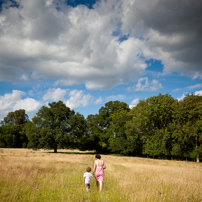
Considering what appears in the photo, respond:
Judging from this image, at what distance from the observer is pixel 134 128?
38.9 m

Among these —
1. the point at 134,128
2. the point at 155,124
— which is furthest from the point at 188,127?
the point at 134,128

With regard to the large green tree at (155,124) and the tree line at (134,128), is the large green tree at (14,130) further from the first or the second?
the large green tree at (155,124)

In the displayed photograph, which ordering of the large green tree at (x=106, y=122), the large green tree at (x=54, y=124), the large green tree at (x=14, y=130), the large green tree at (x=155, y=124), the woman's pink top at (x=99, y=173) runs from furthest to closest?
the large green tree at (x=14, y=130), the large green tree at (x=106, y=122), the large green tree at (x=54, y=124), the large green tree at (x=155, y=124), the woman's pink top at (x=99, y=173)

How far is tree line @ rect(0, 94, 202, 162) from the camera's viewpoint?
1243 inches

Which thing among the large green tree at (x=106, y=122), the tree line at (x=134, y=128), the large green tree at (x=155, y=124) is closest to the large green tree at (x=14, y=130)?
the tree line at (x=134, y=128)

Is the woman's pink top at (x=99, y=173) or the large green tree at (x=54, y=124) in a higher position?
the large green tree at (x=54, y=124)

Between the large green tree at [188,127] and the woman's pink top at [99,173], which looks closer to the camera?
the woman's pink top at [99,173]

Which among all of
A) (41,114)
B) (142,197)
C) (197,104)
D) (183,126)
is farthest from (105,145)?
(142,197)

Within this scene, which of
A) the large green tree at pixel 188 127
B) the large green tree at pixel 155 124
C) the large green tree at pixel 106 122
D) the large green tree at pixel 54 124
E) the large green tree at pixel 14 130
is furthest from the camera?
the large green tree at pixel 14 130

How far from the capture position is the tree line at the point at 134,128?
31583 mm

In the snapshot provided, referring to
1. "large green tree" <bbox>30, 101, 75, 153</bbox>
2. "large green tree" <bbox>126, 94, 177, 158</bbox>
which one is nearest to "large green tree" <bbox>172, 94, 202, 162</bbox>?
"large green tree" <bbox>126, 94, 177, 158</bbox>

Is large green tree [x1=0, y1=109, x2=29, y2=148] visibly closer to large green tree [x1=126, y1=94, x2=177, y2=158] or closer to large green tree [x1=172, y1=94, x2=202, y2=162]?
large green tree [x1=126, y1=94, x2=177, y2=158]

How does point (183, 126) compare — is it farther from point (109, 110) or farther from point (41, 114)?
point (41, 114)

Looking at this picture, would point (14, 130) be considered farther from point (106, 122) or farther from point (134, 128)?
point (134, 128)
